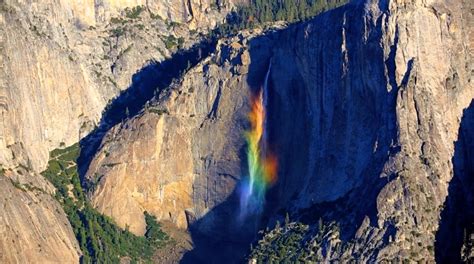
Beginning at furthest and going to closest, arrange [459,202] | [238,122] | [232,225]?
[238,122] → [232,225] → [459,202]

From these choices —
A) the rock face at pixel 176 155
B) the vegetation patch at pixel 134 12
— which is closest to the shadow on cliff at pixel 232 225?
the rock face at pixel 176 155

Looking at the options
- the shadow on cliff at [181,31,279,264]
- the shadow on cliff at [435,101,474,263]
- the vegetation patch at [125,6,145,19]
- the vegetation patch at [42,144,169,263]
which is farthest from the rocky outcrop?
the shadow on cliff at [435,101,474,263]

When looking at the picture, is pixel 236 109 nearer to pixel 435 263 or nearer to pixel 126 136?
pixel 126 136

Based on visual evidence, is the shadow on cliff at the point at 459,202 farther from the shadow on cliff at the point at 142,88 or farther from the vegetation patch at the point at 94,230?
the shadow on cliff at the point at 142,88

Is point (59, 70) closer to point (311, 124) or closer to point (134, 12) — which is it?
point (134, 12)

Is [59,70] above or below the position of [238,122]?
above

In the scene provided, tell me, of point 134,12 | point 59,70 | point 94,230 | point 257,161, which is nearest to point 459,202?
point 257,161

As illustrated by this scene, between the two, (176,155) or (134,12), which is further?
(134,12)

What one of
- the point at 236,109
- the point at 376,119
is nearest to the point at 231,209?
the point at 236,109

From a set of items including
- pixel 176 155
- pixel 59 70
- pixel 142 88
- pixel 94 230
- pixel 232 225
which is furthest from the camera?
pixel 142 88
